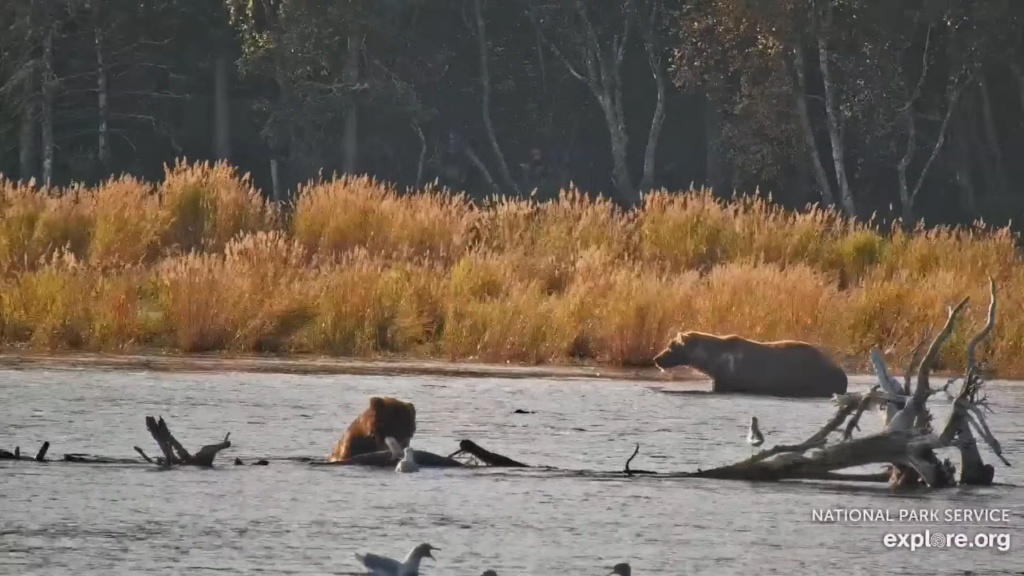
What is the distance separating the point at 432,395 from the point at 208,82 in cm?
3835

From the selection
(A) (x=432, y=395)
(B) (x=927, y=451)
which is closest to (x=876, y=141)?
(A) (x=432, y=395)

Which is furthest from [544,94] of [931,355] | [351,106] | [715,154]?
[931,355]

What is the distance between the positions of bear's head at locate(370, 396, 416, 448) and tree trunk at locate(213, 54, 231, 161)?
3869cm

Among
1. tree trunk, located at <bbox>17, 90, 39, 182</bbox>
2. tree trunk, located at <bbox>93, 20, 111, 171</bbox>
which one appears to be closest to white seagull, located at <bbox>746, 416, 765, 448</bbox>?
tree trunk, located at <bbox>17, 90, 39, 182</bbox>

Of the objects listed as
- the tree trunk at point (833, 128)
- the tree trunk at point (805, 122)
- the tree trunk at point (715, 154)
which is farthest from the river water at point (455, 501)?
the tree trunk at point (715, 154)

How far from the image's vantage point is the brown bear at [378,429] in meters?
10.5

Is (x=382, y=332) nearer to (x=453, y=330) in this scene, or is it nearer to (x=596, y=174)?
(x=453, y=330)

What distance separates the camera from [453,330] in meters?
18.2

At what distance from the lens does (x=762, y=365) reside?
590 inches

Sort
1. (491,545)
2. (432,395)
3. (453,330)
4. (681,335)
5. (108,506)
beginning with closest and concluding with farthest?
(491,545) < (108,506) < (432,395) < (681,335) < (453,330)

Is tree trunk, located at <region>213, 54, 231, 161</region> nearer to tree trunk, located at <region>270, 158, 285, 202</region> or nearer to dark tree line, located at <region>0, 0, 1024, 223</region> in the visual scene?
dark tree line, located at <region>0, 0, 1024, 223</region>

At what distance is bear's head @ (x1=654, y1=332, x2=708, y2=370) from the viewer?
50.1 ft

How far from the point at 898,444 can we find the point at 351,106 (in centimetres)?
4029

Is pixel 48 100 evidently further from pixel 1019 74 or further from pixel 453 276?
pixel 453 276
